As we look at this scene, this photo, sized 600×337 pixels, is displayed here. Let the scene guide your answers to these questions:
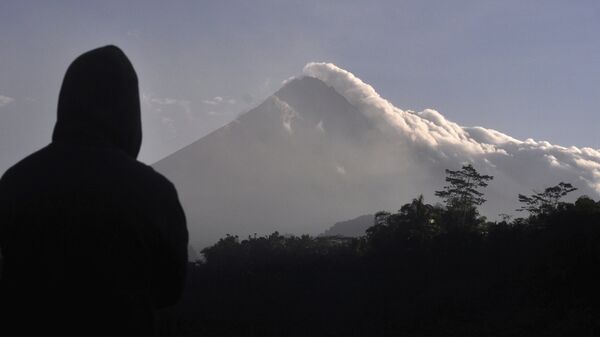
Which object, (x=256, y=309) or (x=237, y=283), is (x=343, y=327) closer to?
(x=256, y=309)

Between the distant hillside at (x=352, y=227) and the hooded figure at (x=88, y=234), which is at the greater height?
the distant hillside at (x=352, y=227)

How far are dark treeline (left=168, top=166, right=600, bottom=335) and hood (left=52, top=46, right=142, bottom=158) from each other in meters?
17.0

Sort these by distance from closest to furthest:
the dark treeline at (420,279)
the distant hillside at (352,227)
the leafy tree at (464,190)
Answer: the dark treeline at (420,279), the leafy tree at (464,190), the distant hillside at (352,227)

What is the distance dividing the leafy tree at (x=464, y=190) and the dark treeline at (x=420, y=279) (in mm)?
380

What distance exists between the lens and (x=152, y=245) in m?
2.30

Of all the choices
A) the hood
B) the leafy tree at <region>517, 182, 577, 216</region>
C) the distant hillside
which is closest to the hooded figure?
the hood

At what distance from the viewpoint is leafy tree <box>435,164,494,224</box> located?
154 ft

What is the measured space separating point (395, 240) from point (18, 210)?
35657 millimetres

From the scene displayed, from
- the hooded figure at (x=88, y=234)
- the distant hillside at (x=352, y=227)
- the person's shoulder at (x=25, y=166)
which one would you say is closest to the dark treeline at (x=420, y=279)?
the hooded figure at (x=88, y=234)

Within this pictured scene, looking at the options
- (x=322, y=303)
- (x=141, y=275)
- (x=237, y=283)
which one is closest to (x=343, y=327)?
(x=322, y=303)

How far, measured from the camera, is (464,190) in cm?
4809

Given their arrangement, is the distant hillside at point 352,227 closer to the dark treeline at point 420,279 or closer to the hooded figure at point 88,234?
the dark treeline at point 420,279

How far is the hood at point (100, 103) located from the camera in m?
2.40

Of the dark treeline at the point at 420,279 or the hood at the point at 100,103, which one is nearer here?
the hood at the point at 100,103
